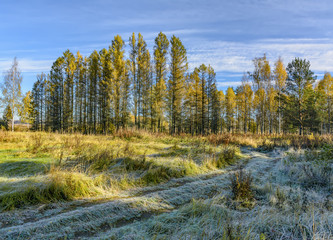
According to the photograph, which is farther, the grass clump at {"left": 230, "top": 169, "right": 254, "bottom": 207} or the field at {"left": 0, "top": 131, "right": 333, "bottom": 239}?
the grass clump at {"left": 230, "top": 169, "right": 254, "bottom": 207}

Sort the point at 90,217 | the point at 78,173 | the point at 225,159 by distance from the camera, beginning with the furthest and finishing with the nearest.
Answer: the point at 225,159
the point at 78,173
the point at 90,217

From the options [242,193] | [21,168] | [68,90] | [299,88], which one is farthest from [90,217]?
[68,90]

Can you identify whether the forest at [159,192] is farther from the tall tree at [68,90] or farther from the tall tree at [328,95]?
the tall tree at [328,95]

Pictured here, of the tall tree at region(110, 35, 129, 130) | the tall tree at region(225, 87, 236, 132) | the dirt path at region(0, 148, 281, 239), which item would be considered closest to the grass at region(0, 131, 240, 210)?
the dirt path at region(0, 148, 281, 239)

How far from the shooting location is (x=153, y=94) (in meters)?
24.9

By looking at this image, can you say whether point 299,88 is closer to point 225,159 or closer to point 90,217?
point 225,159

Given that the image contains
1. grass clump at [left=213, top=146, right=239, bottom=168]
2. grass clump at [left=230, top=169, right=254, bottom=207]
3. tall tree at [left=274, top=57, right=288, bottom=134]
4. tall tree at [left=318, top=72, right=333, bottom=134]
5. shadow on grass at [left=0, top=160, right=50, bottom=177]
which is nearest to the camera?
grass clump at [left=230, top=169, right=254, bottom=207]

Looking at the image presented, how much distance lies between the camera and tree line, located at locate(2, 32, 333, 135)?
2359 centimetres

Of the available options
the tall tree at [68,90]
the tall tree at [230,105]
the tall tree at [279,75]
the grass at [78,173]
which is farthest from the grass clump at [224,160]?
the tall tree at [230,105]

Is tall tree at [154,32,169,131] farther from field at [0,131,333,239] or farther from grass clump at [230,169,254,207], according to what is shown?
grass clump at [230,169,254,207]

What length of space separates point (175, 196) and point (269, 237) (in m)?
2.16

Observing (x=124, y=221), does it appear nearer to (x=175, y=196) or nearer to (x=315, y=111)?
(x=175, y=196)

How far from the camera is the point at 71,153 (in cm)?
806

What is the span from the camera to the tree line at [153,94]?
2359 cm
